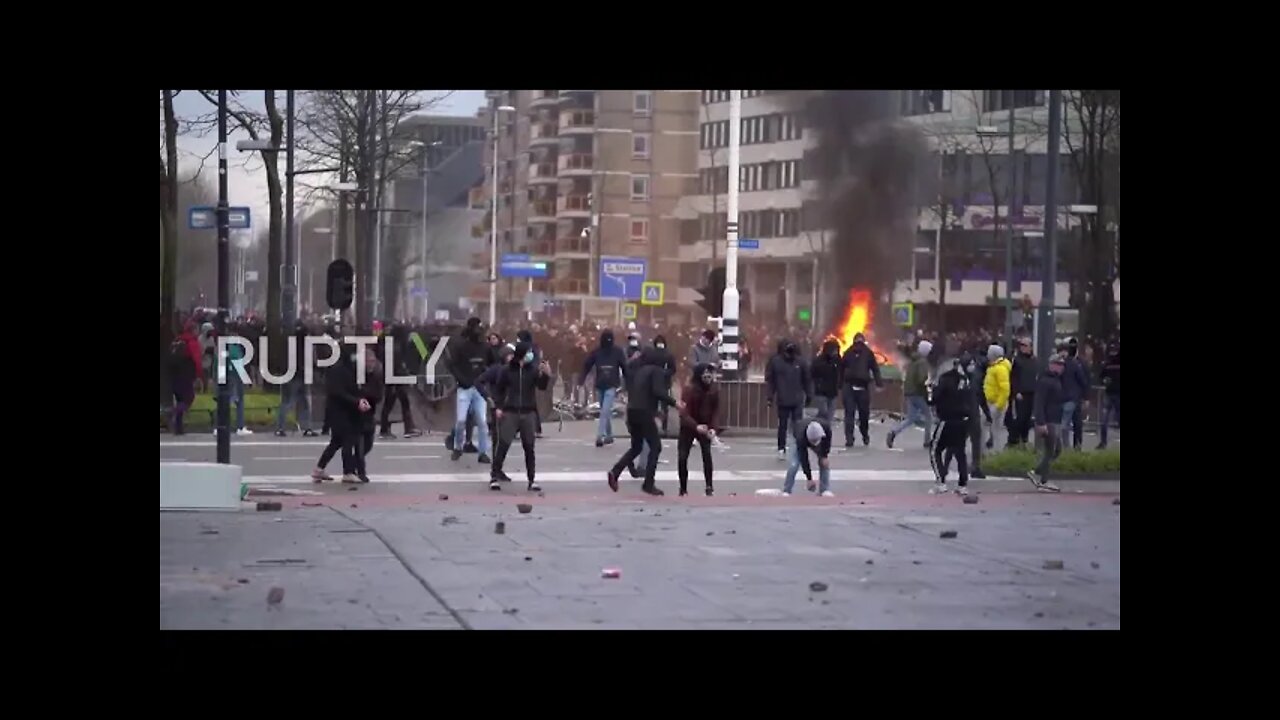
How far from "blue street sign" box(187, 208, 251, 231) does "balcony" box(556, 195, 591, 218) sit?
223 ft

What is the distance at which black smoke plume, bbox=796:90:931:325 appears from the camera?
46500 millimetres

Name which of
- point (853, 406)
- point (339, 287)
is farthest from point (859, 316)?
point (339, 287)

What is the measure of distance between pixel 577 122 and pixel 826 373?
220 ft

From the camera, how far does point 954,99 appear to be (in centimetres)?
→ 5619

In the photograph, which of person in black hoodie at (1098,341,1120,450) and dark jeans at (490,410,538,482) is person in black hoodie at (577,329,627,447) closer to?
dark jeans at (490,410,538,482)

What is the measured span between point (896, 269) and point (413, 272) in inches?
1351

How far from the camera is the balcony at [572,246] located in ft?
289

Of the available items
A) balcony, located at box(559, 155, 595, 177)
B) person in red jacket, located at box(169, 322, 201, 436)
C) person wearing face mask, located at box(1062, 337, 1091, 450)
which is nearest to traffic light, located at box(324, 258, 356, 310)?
person in red jacket, located at box(169, 322, 201, 436)

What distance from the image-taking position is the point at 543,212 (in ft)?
307

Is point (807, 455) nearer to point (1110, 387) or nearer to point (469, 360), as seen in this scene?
point (469, 360)
